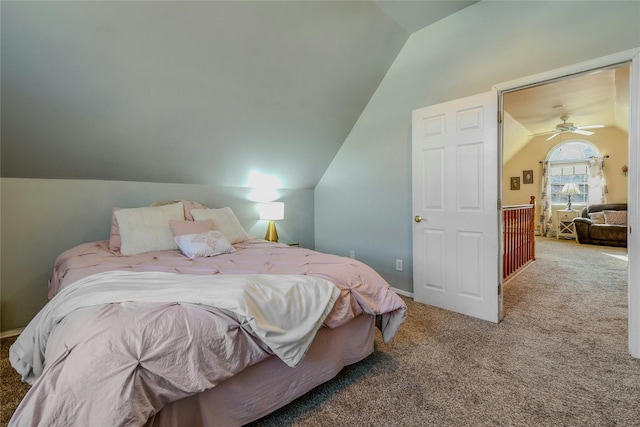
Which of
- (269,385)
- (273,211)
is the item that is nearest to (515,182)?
(273,211)

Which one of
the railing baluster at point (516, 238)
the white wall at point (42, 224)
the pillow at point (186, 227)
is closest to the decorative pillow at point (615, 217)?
the railing baluster at point (516, 238)

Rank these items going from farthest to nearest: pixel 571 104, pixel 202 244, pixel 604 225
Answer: pixel 604 225 < pixel 571 104 < pixel 202 244

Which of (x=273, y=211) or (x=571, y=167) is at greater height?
(x=571, y=167)

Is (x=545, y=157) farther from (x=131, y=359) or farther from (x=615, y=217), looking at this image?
(x=131, y=359)

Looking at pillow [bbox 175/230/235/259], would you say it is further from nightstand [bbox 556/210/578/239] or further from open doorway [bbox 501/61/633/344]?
nightstand [bbox 556/210/578/239]

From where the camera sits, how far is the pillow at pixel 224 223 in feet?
9.03

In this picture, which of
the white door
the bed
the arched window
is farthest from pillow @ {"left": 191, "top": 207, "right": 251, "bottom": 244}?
the arched window

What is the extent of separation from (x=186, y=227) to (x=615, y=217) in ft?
26.2

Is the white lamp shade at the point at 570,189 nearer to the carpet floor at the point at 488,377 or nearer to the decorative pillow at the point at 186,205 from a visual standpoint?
the carpet floor at the point at 488,377

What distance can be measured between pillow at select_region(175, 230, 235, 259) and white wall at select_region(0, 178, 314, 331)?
101 cm

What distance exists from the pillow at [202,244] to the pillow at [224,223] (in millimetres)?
372

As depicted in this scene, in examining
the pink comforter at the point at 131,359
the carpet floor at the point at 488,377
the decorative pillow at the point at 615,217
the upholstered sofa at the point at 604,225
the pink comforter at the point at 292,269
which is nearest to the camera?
the pink comforter at the point at 131,359

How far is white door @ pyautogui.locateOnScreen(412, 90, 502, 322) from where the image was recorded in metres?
2.46

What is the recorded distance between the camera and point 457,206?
2658mm
